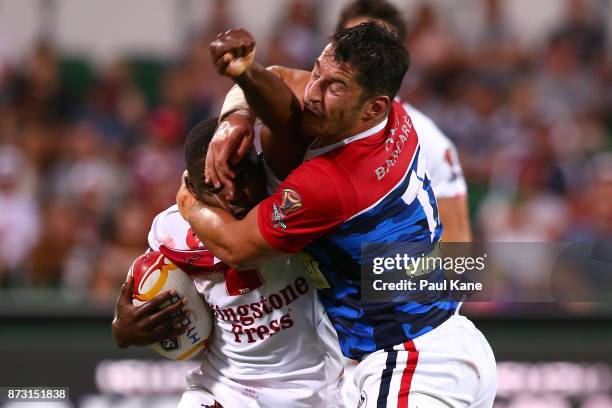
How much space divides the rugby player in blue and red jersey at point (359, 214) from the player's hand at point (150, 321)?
420 millimetres

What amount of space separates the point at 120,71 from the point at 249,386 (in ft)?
20.9

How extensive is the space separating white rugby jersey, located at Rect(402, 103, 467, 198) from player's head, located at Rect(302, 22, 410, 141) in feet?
4.80

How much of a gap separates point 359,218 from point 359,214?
0.02 m

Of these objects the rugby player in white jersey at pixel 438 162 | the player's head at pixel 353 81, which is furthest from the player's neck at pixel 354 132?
the rugby player in white jersey at pixel 438 162

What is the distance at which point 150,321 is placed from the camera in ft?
12.7

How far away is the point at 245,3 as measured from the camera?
1061 cm

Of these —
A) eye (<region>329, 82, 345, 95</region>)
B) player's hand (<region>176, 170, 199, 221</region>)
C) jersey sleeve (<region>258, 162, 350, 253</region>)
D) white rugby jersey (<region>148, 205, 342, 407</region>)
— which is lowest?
white rugby jersey (<region>148, 205, 342, 407</region>)

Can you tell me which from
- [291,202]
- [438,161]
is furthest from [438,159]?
[291,202]

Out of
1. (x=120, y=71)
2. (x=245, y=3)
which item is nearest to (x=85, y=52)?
(x=120, y=71)

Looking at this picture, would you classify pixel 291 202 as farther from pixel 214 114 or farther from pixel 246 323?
pixel 214 114

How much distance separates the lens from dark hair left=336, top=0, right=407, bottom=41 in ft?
16.2

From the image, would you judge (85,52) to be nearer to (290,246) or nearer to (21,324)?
(21,324)

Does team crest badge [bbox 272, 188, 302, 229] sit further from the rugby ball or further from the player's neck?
the rugby ball

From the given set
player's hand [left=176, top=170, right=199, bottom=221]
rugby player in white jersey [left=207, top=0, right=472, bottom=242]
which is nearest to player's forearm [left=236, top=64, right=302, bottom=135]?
player's hand [left=176, top=170, right=199, bottom=221]
